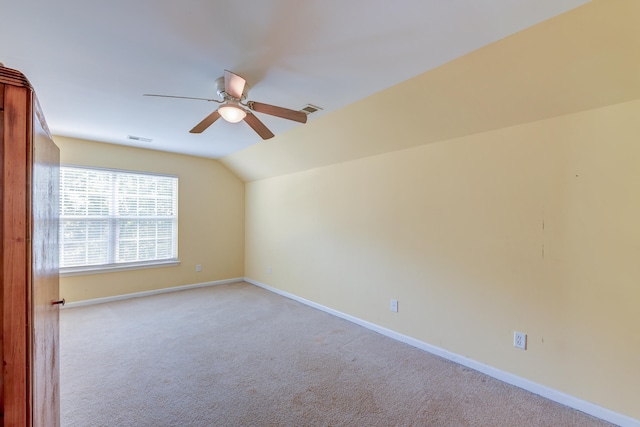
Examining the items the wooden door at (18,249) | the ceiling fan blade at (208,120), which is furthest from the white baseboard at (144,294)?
the wooden door at (18,249)

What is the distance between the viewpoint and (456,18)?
154 cm

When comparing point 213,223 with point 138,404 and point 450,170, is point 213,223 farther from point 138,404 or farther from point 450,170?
point 450,170

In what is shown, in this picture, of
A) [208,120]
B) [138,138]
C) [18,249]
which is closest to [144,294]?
[138,138]

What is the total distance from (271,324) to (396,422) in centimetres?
196

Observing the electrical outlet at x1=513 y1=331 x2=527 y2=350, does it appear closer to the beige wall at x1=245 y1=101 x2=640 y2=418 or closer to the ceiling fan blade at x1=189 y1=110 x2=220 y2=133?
the beige wall at x1=245 y1=101 x2=640 y2=418

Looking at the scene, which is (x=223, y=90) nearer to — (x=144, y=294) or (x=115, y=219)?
(x=115, y=219)

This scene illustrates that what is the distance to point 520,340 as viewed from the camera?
7.38 ft

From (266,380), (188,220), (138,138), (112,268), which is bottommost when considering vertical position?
(266,380)

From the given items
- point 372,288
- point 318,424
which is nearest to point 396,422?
point 318,424

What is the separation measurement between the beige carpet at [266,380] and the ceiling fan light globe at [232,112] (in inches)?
83.8

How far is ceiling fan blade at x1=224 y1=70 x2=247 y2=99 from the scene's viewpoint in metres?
1.87

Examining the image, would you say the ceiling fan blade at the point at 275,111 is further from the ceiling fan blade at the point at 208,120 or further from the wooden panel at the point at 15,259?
the wooden panel at the point at 15,259

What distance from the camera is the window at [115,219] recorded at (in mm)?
3941

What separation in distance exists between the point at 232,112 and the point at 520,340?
9.53 ft
